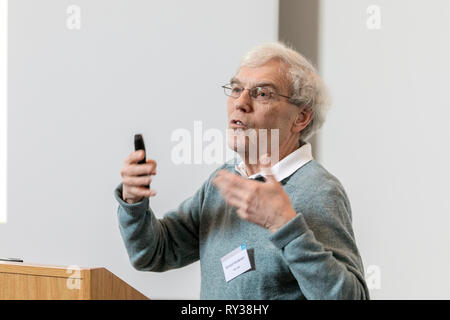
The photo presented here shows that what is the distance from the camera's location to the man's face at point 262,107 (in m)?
1.56

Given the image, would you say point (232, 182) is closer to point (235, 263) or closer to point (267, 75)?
point (235, 263)

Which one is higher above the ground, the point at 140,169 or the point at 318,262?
the point at 140,169

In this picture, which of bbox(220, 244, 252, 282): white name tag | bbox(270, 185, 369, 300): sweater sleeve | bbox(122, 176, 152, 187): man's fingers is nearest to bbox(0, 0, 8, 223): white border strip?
bbox(122, 176, 152, 187): man's fingers

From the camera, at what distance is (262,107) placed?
1.57m

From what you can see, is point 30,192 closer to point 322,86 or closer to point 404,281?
point 322,86

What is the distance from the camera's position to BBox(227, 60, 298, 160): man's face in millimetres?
1558

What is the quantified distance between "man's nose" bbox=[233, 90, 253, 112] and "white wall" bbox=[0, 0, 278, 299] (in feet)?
3.34

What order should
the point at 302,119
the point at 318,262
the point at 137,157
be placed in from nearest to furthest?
the point at 318,262
the point at 137,157
the point at 302,119

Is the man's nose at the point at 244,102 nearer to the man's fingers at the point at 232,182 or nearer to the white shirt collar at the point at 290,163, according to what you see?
the white shirt collar at the point at 290,163

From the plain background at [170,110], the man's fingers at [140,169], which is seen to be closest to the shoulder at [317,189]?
the man's fingers at [140,169]

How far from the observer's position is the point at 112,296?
1.29 meters

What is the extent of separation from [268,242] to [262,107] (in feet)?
1.26

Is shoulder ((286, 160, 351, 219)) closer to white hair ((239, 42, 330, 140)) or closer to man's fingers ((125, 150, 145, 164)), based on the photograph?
white hair ((239, 42, 330, 140))

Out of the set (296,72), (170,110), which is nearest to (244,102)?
(296,72)
